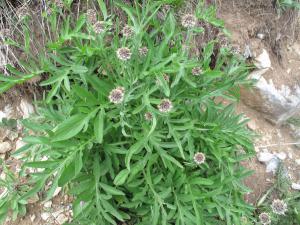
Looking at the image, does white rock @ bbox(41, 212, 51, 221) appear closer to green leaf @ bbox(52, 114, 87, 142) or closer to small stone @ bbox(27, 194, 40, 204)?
small stone @ bbox(27, 194, 40, 204)

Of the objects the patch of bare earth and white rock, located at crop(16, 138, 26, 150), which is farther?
the patch of bare earth

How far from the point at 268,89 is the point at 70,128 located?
2303 millimetres

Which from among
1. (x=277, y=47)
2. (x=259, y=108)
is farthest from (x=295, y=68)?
(x=259, y=108)

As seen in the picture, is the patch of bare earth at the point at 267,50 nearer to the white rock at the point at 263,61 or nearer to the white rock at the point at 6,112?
the white rock at the point at 263,61

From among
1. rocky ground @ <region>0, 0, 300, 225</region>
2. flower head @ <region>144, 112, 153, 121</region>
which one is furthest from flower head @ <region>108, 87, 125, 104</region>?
rocky ground @ <region>0, 0, 300, 225</region>

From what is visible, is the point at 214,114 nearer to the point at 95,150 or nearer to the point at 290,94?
the point at 95,150

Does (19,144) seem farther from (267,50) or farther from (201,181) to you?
(267,50)

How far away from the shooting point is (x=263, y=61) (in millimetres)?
3791

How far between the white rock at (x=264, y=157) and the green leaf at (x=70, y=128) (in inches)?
79.6

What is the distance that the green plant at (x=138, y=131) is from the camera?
7.24ft

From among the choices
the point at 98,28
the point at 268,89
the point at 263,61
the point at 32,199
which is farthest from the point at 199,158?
the point at 263,61

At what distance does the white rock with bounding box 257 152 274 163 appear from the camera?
→ 3.58m

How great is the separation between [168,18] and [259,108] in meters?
1.72

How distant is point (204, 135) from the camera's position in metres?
2.62
